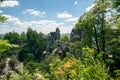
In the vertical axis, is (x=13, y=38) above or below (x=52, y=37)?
above

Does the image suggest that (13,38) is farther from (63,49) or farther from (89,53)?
(89,53)

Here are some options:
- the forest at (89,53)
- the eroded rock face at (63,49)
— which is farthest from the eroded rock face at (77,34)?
the eroded rock face at (63,49)

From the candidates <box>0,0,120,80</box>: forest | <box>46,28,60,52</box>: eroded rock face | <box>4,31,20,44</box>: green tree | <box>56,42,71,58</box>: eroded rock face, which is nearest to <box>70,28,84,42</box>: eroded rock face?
<box>0,0,120,80</box>: forest

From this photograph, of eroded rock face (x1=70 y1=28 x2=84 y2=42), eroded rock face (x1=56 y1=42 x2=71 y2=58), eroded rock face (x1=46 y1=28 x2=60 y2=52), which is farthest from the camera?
eroded rock face (x1=46 y1=28 x2=60 y2=52)

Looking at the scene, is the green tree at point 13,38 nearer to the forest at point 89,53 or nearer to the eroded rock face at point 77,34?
the forest at point 89,53

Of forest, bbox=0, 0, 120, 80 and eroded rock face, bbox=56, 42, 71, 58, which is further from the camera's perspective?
eroded rock face, bbox=56, 42, 71, 58

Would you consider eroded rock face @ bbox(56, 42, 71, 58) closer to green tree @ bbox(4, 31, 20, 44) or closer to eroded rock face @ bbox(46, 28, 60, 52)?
eroded rock face @ bbox(46, 28, 60, 52)

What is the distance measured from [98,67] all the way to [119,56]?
35.9m

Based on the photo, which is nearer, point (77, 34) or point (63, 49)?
point (77, 34)

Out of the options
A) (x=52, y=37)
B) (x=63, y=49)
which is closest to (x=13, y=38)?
(x=52, y=37)

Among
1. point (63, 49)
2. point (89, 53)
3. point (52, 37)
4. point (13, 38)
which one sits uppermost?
point (13, 38)

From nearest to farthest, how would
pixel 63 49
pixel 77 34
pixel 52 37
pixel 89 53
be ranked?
pixel 89 53, pixel 77 34, pixel 63 49, pixel 52 37

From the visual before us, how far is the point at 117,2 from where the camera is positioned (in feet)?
68.3

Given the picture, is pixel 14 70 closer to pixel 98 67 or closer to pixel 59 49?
pixel 59 49
